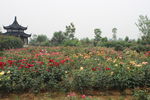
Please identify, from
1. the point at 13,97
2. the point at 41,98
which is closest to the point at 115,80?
the point at 41,98

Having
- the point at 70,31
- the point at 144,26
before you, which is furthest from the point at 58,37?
the point at 144,26

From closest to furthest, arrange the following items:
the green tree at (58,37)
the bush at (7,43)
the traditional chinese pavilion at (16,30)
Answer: the bush at (7,43), the traditional chinese pavilion at (16,30), the green tree at (58,37)

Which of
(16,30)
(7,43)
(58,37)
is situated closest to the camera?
(7,43)

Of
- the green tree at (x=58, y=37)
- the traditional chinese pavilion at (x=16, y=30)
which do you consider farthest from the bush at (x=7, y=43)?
the green tree at (x=58, y=37)

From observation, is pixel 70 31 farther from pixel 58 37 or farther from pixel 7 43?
pixel 7 43

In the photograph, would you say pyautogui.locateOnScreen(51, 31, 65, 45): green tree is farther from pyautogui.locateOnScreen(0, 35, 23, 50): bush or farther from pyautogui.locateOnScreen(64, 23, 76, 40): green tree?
pyautogui.locateOnScreen(0, 35, 23, 50): bush

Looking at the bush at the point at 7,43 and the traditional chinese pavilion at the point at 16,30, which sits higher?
the traditional chinese pavilion at the point at 16,30

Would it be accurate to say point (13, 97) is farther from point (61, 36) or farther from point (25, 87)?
point (61, 36)

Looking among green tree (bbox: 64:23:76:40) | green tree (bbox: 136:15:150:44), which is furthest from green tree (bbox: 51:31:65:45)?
green tree (bbox: 136:15:150:44)

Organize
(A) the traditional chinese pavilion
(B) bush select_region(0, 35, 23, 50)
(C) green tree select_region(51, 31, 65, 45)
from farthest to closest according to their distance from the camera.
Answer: (C) green tree select_region(51, 31, 65, 45) → (A) the traditional chinese pavilion → (B) bush select_region(0, 35, 23, 50)

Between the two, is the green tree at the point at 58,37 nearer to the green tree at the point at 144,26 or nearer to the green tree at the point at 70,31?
the green tree at the point at 70,31

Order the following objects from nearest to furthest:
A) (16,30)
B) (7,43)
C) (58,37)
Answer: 1. (7,43)
2. (16,30)
3. (58,37)

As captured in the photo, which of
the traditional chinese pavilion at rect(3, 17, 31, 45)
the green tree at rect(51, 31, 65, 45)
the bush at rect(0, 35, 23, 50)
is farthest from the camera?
the green tree at rect(51, 31, 65, 45)

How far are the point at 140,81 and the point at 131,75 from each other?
0.83 feet
